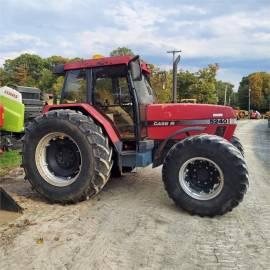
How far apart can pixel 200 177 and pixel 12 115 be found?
6653 millimetres

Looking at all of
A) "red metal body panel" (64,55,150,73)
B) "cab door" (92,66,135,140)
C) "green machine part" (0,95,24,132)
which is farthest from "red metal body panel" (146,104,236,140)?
"green machine part" (0,95,24,132)

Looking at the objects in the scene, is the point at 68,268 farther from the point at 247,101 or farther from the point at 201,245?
the point at 247,101

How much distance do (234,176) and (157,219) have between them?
114cm

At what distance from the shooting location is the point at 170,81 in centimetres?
2453

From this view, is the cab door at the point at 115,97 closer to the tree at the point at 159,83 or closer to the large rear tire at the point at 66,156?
the large rear tire at the point at 66,156

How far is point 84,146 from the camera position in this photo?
19.9 feet

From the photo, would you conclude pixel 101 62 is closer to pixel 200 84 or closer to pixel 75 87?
pixel 75 87

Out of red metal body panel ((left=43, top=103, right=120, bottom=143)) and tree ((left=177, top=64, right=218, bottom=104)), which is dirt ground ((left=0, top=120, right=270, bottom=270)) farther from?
tree ((left=177, top=64, right=218, bottom=104))

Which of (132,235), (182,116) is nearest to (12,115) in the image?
(182,116)

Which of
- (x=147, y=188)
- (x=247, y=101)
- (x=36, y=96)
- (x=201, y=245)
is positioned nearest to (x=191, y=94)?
(x=36, y=96)

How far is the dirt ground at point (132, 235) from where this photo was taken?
4023 mm

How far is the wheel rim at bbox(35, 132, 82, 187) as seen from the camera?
21.0 ft

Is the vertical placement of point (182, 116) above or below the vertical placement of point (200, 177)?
above

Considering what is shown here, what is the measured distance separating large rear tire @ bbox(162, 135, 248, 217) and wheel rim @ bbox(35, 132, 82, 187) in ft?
4.96
